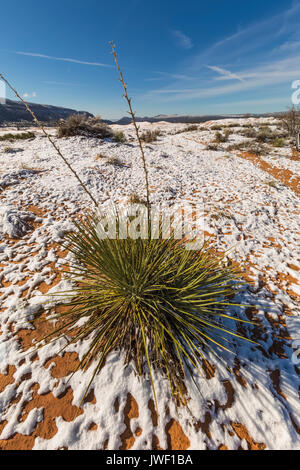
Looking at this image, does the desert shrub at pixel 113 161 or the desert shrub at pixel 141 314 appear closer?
the desert shrub at pixel 141 314

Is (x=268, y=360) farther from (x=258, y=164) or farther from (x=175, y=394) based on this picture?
(x=258, y=164)

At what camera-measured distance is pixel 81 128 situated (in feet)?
32.5

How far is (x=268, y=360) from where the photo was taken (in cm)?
186

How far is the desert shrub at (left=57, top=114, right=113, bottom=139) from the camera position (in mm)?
9344

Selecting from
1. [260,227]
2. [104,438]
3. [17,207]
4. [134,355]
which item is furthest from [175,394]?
[17,207]

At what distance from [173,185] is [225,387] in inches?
198

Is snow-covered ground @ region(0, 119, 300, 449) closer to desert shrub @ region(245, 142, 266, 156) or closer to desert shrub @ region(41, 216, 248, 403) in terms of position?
desert shrub @ region(41, 216, 248, 403)

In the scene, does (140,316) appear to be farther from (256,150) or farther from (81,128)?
(256,150)

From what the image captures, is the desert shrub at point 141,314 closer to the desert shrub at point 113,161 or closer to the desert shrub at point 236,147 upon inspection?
the desert shrub at point 113,161

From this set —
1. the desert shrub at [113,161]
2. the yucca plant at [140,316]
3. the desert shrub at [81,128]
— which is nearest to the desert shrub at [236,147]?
the desert shrub at [81,128]

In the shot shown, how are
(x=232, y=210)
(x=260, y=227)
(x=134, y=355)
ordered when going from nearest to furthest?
(x=134, y=355) < (x=260, y=227) < (x=232, y=210)

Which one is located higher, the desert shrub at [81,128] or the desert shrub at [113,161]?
the desert shrub at [81,128]

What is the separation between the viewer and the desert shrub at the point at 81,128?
934 cm

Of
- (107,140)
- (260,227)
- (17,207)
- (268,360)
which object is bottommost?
(268,360)
